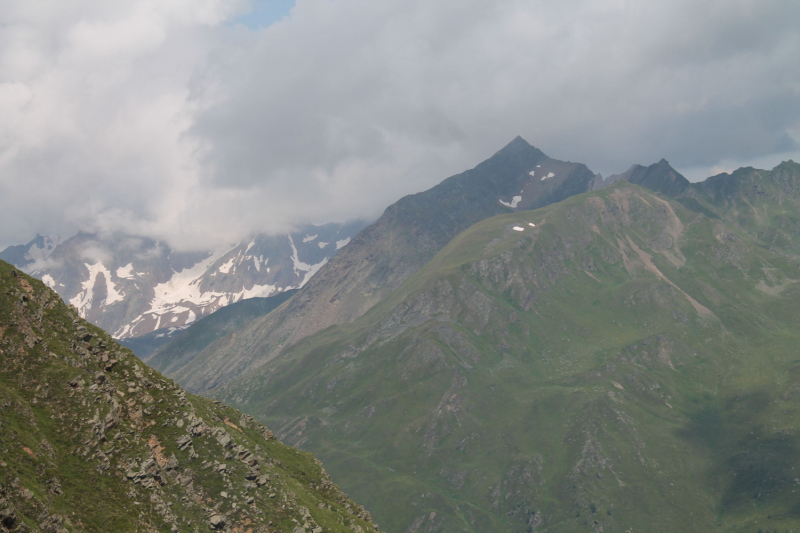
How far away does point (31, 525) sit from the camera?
4678cm

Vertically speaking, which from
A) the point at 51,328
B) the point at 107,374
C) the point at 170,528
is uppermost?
the point at 51,328

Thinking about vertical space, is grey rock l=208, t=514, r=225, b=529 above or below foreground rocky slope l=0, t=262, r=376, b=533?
below

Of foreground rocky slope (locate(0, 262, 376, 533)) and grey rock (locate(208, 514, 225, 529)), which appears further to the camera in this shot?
grey rock (locate(208, 514, 225, 529))

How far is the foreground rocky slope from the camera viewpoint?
5409cm

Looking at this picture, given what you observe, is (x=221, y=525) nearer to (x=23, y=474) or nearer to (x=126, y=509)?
(x=126, y=509)

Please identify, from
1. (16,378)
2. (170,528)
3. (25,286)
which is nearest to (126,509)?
(170,528)

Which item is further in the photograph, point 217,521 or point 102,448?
point 217,521

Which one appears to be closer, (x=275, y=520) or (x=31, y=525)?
(x=31, y=525)

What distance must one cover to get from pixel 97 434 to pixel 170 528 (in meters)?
13.9

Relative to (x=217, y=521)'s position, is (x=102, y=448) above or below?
above

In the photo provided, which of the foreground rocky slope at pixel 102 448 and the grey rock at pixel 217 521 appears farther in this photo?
the grey rock at pixel 217 521

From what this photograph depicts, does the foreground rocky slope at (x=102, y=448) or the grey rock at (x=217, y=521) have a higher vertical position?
the foreground rocky slope at (x=102, y=448)

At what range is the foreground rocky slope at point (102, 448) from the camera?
54.1 m

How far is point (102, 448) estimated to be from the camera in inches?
2473
